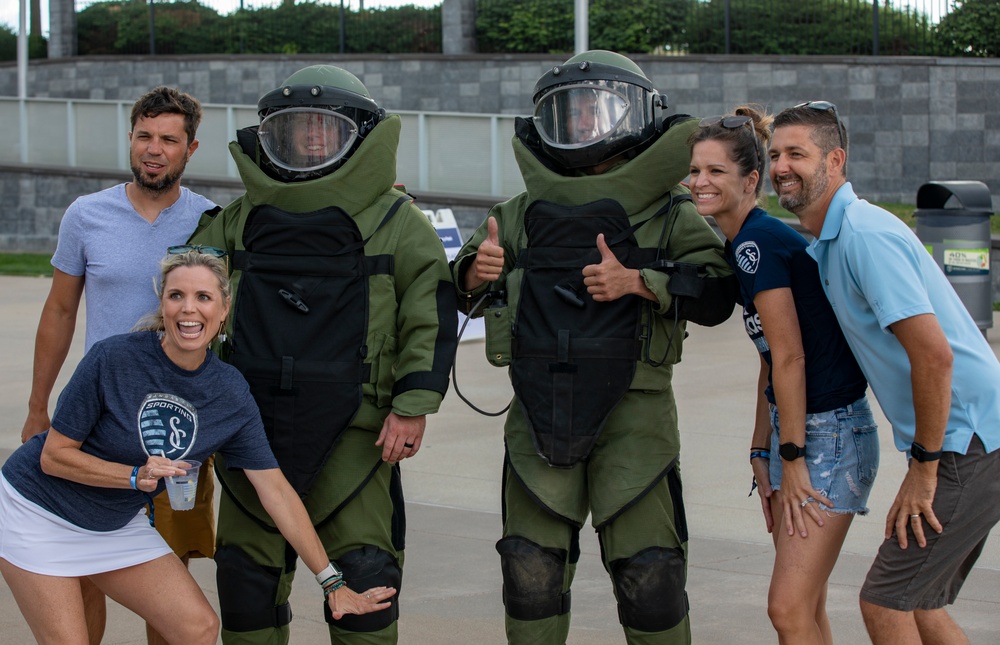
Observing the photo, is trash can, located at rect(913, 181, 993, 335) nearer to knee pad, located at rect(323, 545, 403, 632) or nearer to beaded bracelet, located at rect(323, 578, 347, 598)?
knee pad, located at rect(323, 545, 403, 632)

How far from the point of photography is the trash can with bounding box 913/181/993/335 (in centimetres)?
916

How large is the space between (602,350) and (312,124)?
106cm

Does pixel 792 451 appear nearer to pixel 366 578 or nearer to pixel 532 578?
pixel 532 578

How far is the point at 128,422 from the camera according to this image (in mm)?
2996

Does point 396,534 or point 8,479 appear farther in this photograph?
point 396,534

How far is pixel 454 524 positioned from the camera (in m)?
5.30

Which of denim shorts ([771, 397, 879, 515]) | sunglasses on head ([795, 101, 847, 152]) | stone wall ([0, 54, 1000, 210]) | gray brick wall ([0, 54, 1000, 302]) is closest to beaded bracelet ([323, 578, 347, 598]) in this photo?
denim shorts ([771, 397, 879, 515])

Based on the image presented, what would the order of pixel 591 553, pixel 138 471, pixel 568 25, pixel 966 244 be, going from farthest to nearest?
pixel 568 25 → pixel 966 244 → pixel 591 553 → pixel 138 471

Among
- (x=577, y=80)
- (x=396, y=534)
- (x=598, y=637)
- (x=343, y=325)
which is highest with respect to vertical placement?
(x=577, y=80)

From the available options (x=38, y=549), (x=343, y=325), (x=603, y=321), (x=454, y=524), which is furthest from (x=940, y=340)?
(x=454, y=524)

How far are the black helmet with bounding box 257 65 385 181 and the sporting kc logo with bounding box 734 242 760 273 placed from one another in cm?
115

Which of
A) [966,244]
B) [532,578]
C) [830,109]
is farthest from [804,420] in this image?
[966,244]

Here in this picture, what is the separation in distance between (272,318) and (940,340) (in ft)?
5.80

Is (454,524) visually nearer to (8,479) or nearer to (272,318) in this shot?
(272,318)
